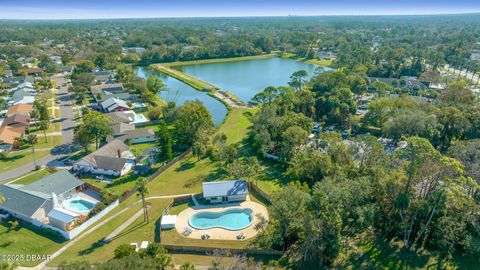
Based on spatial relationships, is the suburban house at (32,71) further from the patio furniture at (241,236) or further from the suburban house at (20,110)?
the patio furniture at (241,236)

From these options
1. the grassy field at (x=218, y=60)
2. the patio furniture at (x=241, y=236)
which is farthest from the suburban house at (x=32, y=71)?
the patio furniture at (x=241, y=236)

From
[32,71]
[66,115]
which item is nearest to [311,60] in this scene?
[66,115]

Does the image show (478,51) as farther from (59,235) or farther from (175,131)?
(59,235)

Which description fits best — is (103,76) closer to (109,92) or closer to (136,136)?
(109,92)

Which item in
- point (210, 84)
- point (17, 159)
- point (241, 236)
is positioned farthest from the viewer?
point (210, 84)

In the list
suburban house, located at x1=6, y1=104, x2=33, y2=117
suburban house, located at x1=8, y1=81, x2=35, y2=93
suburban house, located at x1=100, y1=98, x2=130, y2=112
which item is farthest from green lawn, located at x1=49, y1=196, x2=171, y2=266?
suburban house, located at x1=8, y1=81, x2=35, y2=93

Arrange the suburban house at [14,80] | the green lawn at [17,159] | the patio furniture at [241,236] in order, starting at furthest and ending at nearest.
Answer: the suburban house at [14,80] → the green lawn at [17,159] → the patio furniture at [241,236]

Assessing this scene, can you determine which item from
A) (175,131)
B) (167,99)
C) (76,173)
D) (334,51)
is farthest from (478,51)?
(76,173)
